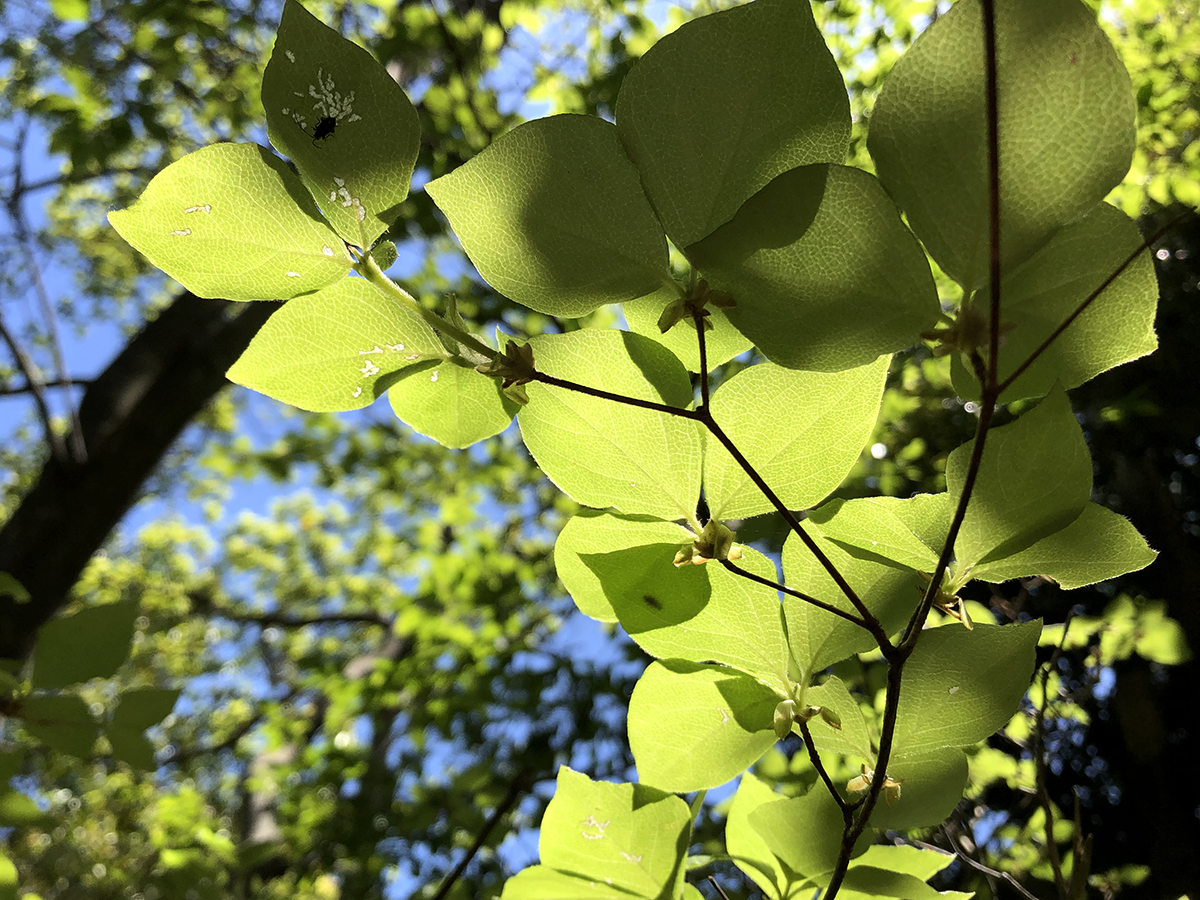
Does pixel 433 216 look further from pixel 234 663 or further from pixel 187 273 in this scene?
pixel 234 663

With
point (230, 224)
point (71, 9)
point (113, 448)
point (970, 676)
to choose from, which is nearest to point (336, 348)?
point (230, 224)

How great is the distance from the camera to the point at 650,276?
0.26m

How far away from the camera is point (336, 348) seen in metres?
0.28

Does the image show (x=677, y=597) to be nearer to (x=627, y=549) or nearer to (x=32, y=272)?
(x=627, y=549)

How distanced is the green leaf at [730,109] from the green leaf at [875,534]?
0.39 feet

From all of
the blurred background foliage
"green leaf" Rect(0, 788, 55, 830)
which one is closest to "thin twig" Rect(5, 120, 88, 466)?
the blurred background foliage

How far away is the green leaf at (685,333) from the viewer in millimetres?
301

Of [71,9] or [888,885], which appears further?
[71,9]

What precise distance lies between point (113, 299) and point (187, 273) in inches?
302

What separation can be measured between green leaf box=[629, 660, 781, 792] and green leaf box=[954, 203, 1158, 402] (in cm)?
15

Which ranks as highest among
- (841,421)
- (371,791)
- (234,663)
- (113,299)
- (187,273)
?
(113,299)

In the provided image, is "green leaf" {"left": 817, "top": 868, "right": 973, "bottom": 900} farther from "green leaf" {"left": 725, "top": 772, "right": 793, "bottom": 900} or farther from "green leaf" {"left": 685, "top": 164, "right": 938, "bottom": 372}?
"green leaf" {"left": 685, "top": 164, "right": 938, "bottom": 372}

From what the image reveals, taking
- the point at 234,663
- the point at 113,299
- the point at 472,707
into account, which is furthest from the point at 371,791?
the point at 113,299

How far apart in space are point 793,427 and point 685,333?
0.19 feet
